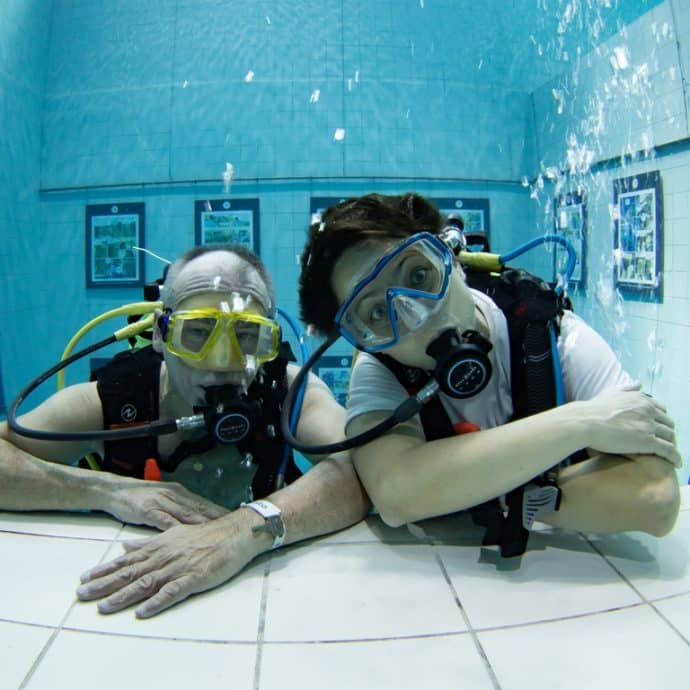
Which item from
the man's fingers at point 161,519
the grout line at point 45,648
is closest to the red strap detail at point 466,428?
the man's fingers at point 161,519

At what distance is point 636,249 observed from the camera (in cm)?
383

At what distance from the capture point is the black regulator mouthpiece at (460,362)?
46.1 inches

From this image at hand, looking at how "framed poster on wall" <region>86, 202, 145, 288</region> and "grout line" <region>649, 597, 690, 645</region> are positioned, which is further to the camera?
"framed poster on wall" <region>86, 202, 145, 288</region>

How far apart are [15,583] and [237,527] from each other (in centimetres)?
52

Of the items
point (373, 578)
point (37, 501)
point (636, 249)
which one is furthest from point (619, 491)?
point (636, 249)

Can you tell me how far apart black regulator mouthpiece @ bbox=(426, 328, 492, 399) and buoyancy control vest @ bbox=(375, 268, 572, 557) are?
125 mm

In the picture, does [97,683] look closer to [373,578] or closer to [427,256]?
[373,578]

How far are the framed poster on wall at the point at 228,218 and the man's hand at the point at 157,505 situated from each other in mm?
3318

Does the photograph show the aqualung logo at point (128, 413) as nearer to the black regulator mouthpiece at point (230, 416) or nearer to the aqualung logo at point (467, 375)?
the black regulator mouthpiece at point (230, 416)

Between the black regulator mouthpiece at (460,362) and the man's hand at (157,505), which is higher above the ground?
the black regulator mouthpiece at (460,362)

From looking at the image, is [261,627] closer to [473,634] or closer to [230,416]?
[473,634]

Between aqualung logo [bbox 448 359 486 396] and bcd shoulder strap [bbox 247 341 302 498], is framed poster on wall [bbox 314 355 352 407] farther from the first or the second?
aqualung logo [bbox 448 359 486 396]

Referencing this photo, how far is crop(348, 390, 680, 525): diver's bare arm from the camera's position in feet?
3.55

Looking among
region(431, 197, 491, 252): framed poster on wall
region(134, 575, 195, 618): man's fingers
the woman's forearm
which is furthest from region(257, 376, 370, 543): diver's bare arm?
region(431, 197, 491, 252): framed poster on wall
